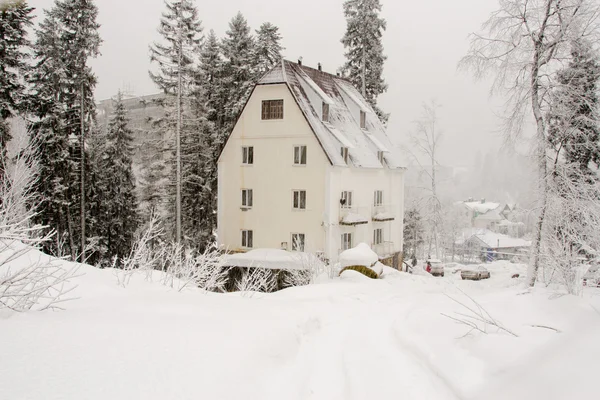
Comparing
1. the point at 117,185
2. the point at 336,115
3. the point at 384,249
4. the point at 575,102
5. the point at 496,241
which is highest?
the point at 336,115

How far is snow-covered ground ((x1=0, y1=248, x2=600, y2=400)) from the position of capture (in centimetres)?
400

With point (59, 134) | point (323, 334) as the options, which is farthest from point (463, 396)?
point (59, 134)

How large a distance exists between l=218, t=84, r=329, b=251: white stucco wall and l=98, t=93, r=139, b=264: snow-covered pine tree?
326 inches

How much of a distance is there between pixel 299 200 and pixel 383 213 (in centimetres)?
704

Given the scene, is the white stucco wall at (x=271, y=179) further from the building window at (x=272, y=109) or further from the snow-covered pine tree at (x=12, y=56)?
the snow-covered pine tree at (x=12, y=56)

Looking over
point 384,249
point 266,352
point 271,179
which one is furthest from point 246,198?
point 266,352

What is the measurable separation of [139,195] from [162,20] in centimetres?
1304

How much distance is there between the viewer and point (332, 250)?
2461 centimetres

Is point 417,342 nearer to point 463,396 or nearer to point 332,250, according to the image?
point 463,396

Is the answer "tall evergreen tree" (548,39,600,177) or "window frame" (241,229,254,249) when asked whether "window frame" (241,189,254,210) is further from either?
"tall evergreen tree" (548,39,600,177)

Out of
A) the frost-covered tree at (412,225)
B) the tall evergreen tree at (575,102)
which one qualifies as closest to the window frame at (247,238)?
the tall evergreen tree at (575,102)

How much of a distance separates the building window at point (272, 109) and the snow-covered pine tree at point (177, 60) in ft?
18.1

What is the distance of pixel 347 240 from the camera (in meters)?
26.3

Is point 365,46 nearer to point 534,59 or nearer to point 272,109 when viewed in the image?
point 272,109
